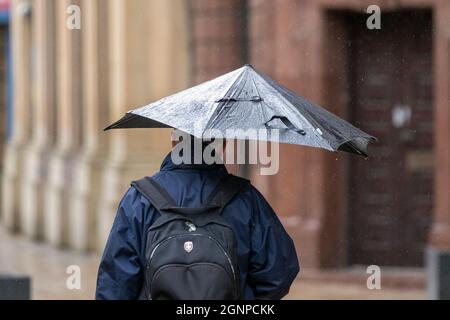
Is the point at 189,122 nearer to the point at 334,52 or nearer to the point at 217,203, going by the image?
the point at 217,203

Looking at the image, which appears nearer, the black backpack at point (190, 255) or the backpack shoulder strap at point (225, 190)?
the black backpack at point (190, 255)

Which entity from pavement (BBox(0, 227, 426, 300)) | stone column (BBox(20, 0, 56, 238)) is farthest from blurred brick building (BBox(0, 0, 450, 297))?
stone column (BBox(20, 0, 56, 238))

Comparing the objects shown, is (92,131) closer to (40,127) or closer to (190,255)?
(40,127)

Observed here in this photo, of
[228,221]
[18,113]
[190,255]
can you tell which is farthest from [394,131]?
[18,113]

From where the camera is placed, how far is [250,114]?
5289 mm

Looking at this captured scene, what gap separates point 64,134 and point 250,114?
1340cm

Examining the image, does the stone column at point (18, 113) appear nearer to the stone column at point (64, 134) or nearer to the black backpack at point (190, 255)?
the stone column at point (64, 134)

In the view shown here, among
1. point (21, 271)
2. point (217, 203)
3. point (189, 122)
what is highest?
point (189, 122)

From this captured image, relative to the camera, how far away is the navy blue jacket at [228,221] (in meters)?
5.18

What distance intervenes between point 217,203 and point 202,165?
8.2 inches

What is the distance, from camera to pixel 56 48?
19250 millimetres

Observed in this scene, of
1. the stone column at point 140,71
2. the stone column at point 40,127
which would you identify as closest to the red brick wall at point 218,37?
the stone column at point 140,71

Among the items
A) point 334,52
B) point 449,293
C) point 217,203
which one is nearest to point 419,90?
point 334,52

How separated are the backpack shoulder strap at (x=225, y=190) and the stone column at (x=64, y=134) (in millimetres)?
12148
